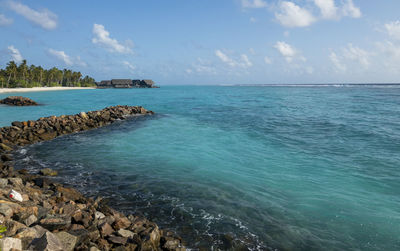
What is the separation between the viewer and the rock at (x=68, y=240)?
422cm

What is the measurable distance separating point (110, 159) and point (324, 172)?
9574mm

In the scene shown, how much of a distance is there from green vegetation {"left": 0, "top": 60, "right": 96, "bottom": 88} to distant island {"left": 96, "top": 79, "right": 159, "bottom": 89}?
942 centimetres

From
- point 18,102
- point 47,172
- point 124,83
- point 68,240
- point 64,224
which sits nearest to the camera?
point 68,240

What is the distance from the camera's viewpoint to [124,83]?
157375mm

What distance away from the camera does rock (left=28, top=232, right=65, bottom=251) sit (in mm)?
3790

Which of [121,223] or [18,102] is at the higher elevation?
[18,102]

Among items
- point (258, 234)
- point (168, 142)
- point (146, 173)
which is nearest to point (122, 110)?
point (168, 142)

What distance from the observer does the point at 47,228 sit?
→ 477cm

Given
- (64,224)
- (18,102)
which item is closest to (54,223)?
(64,224)

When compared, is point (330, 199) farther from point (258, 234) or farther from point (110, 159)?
point (110, 159)

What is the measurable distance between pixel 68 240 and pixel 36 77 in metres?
120

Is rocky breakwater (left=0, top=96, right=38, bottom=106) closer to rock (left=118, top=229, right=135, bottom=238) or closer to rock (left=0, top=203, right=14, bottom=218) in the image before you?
rock (left=0, top=203, right=14, bottom=218)

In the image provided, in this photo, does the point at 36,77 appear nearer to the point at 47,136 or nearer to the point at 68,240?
the point at 47,136

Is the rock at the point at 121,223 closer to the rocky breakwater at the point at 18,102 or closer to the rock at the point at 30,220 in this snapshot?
the rock at the point at 30,220
